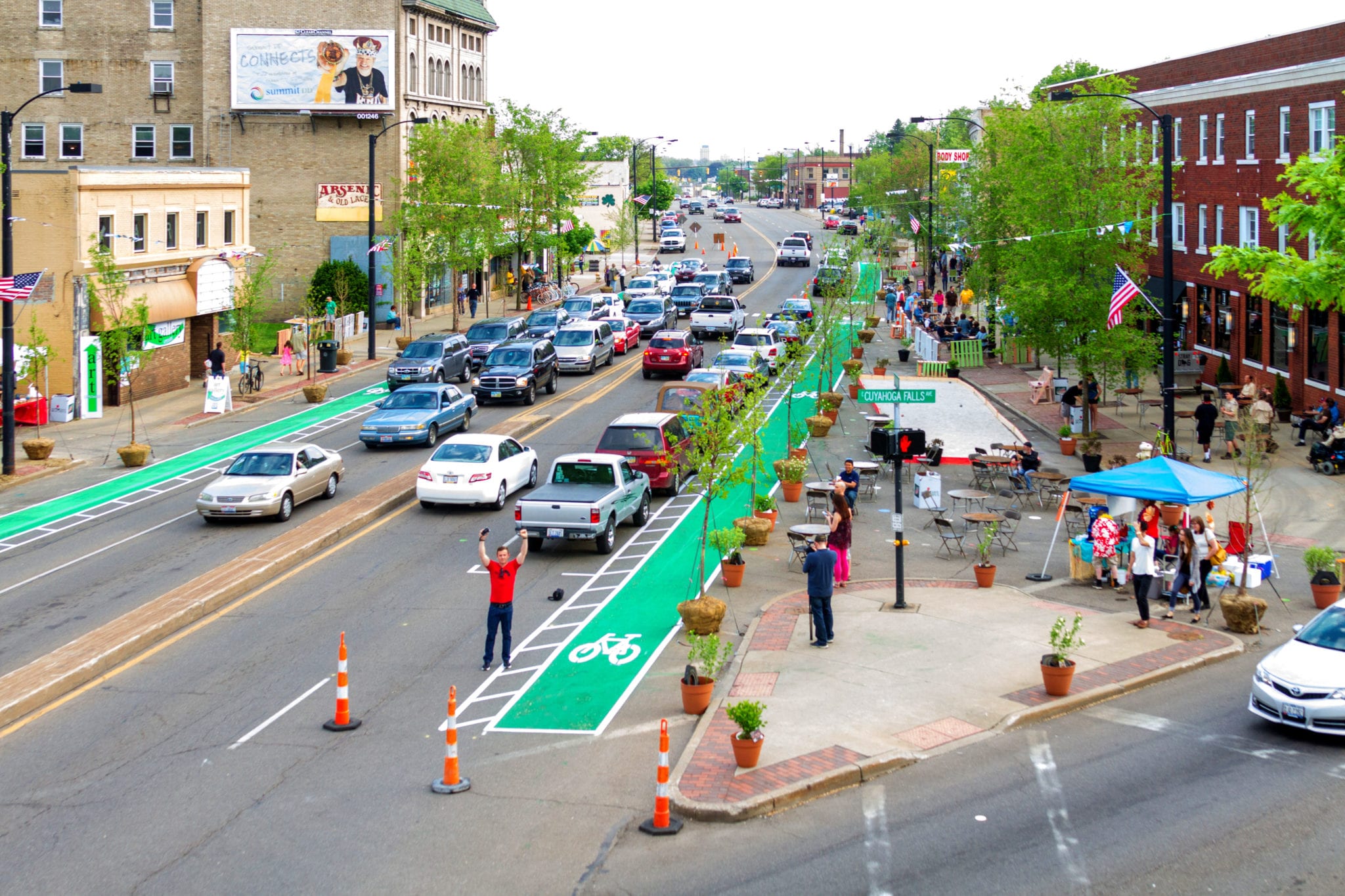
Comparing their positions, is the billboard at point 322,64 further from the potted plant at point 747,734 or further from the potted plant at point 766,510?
the potted plant at point 747,734

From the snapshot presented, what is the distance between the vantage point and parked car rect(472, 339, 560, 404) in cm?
4075

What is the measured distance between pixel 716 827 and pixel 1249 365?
33.7 m

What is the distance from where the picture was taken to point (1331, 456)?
97.1 feet

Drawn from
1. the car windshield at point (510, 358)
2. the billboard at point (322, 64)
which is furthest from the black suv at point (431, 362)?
the billboard at point (322, 64)

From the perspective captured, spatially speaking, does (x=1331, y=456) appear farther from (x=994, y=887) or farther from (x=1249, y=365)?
(x=994, y=887)

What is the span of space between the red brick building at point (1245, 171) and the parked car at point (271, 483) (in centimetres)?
2299

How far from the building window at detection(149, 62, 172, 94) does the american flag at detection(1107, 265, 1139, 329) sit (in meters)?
49.1

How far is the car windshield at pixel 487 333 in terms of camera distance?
49281 millimetres

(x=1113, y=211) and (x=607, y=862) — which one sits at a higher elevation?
(x=1113, y=211)

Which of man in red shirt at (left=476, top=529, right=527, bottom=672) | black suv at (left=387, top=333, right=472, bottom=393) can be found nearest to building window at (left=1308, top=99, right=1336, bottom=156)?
black suv at (left=387, top=333, right=472, bottom=393)

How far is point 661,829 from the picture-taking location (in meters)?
12.1

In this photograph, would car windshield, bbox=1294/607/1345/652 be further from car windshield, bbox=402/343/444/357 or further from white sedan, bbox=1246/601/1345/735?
car windshield, bbox=402/343/444/357

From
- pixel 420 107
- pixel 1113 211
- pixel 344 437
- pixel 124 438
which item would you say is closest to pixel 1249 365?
pixel 1113 211

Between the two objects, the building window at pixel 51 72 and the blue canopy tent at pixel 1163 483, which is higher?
the building window at pixel 51 72
